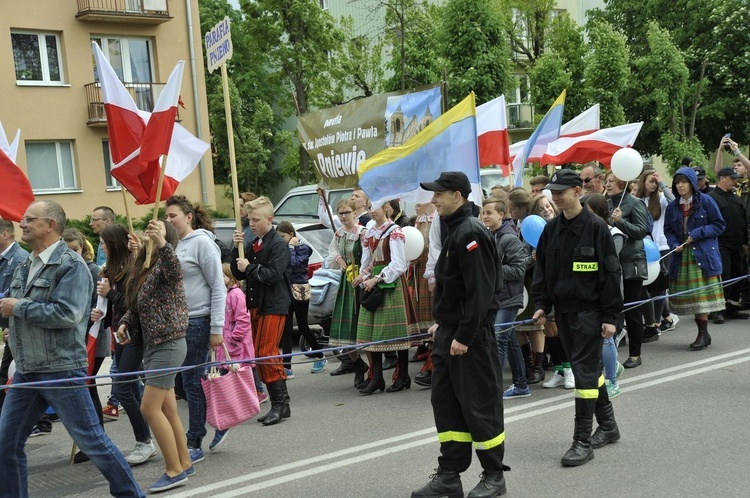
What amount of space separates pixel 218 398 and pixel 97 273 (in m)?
1.98

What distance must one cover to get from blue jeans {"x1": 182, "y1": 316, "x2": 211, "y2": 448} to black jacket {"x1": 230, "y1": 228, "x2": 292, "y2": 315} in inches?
45.9

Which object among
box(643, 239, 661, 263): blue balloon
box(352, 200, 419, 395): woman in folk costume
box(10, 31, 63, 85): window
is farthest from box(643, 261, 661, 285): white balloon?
box(10, 31, 63, 85): window

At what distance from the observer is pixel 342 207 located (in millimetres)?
8820

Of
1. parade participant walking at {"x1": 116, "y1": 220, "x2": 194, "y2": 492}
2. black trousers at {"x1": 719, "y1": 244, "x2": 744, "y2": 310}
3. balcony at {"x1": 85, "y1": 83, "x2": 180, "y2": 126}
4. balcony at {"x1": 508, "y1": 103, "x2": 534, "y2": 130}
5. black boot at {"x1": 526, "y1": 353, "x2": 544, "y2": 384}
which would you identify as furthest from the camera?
balcony at {"x1": 508, "y1": 103, "x2": 534, "y2": 130}

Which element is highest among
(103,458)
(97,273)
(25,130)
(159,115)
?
(25,130)

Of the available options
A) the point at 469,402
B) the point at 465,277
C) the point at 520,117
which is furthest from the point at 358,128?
the point at 520,117

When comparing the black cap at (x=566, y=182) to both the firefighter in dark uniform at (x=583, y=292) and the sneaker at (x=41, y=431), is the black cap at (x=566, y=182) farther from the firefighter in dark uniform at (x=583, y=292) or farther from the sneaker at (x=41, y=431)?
the sneaker at (x=41, y=431)

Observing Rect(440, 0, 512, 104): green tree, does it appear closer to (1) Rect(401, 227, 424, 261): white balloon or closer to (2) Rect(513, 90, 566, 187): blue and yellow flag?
(2) Rect(513, 90, 566, 187): blue and yellow flag

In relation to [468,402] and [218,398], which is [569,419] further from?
[218,398]

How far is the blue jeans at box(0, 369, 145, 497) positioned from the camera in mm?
4965

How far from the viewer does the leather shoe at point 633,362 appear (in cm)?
862

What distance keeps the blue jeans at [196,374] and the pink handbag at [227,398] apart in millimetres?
51

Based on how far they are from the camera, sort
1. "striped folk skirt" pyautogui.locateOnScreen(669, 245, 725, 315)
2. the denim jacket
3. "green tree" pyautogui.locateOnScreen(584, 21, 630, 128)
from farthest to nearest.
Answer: "green tree" pyautogui.locateOnScreen(584, 21, 630, 128), "striped folk skirt" pyautogui.locateOnScreen(669, 245, 725, 315), the denim jacket

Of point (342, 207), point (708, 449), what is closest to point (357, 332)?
point (342, 207)
